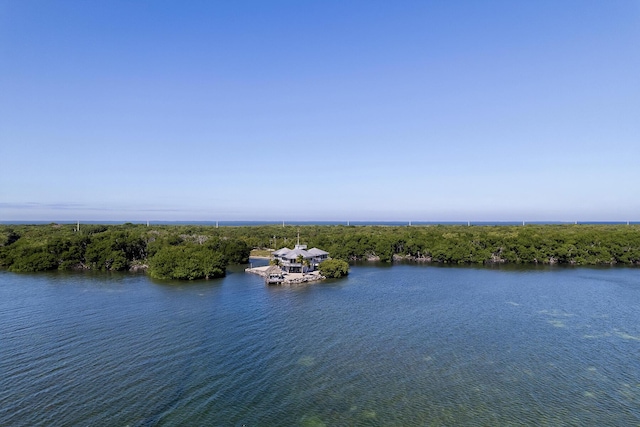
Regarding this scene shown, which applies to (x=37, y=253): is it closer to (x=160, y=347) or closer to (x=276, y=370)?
(x=160, y=347)

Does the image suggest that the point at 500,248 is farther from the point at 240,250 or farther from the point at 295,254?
the point at 240,250

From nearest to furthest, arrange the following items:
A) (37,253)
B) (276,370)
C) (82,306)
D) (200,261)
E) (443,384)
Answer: (443,384), (276,370), (82,306), (200,261), (37,253)

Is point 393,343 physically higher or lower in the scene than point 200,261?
lower

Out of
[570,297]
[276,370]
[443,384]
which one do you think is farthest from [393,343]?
[570,297]

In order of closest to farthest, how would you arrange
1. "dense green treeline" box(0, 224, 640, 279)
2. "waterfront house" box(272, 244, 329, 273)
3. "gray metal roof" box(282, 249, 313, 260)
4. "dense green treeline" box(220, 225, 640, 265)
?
"dense green treeline" box(0, 224, 640, 279) → "waterfront house" box(272, 244, 329, 273) → "gray metal roof" box(282, 249, 313, 260) → "dense green treeline" box(220, 225, 640, 265)

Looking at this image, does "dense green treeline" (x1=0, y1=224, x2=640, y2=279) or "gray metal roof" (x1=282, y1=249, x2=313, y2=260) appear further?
"gray metal roof" (x1=282, y1=249, x2=313, y2=260)

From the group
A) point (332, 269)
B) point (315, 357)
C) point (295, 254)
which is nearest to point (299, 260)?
point (295, 254)

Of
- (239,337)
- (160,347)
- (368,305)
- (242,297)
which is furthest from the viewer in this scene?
(242,297)

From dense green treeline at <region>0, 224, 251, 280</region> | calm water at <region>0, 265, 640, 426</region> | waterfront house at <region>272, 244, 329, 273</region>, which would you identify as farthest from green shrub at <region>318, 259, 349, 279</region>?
dense green treeline at <region>0, 224, 251, 280</region>

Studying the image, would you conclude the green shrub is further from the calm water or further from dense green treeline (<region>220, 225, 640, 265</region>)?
dense green treeline (<region>220, 225, 640, 265</region>)

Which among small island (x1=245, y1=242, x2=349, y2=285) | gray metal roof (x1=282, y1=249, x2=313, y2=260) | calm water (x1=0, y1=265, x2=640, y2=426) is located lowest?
calm water (x1=0, y1=265, x2=640, y2=426)
